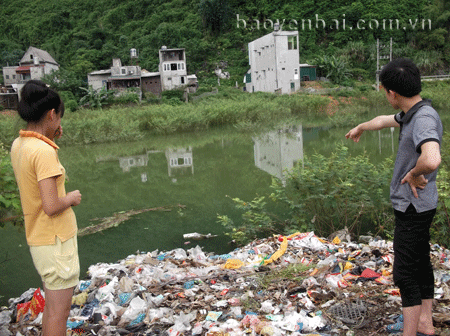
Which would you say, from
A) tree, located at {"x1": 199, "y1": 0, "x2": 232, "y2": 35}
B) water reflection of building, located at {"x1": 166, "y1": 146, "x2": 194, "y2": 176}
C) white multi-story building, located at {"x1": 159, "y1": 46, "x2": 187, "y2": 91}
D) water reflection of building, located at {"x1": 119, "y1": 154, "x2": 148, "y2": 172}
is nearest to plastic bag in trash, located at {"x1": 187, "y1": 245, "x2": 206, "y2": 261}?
water reflection of building, located at {"x1": 166, "y1": 146, "x2": 194, "y2": 176}

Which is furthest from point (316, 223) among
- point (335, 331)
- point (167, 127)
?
point (167, 127)

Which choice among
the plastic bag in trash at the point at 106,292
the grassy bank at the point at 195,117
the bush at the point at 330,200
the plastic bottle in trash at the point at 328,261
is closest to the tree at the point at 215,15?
the grassy bank at the point at 195,117

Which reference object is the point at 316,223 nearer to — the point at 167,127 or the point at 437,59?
the point at 167,127

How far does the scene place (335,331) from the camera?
9.30ft

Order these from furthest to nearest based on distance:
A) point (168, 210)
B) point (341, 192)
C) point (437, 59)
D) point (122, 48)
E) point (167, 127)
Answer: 1. point (122, 48)
2. point (437, 59)
3. point (167, 127)
4. point (168, 210)
5. point (341, 192)

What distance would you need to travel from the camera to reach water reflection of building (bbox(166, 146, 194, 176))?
11.3 metres

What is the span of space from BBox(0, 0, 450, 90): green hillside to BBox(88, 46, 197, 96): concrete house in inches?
120

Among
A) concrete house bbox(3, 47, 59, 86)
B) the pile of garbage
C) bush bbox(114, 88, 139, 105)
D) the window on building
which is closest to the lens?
the pile of garbage

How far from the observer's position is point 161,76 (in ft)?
114

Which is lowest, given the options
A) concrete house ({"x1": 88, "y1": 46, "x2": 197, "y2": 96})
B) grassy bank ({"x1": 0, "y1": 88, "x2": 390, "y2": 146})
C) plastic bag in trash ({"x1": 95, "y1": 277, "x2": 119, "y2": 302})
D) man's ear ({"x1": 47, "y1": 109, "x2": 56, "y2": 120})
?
plastic bag in trash ({"x1": 95, "y1": 277, "x2": 119, "y2": 302})

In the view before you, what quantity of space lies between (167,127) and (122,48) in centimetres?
2845

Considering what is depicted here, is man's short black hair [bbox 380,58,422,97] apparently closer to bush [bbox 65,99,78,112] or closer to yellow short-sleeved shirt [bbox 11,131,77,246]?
yellow short-sleeved shirt [bbox 11,131,77,246]

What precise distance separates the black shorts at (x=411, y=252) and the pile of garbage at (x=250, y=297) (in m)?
0.51

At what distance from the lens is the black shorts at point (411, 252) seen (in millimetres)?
2281
